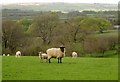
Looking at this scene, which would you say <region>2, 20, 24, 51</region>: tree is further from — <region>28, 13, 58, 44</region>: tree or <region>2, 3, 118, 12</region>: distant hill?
<region>2, 3, 118, 12</region>: distant hill

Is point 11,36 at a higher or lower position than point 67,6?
higher

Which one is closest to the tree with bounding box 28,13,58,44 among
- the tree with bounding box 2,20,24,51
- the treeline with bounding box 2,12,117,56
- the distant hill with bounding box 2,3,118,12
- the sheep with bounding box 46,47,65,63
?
the treeline with bounding box 2,12,117,56

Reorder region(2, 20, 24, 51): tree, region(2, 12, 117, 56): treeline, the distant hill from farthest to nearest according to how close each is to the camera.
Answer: the distant hill → region(2, 20, 24, 51): tree → region(2, 12, 117, 56): treeline

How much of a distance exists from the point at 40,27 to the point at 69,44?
16.1 m

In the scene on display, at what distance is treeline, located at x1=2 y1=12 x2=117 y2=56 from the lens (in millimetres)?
61188

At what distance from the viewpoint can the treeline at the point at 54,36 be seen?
61188mm

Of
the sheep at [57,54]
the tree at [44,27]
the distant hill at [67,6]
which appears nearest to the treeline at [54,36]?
the tree at [44,27]

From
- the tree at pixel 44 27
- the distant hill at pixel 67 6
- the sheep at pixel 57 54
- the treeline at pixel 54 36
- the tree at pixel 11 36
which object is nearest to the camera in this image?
the sheep at pixel 57 54

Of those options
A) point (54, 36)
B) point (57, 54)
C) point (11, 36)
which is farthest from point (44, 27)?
point (57, 54)

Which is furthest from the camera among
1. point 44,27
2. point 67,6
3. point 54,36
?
point 67,6

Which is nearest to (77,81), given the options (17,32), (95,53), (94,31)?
(95,53)

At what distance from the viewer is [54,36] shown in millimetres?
72875

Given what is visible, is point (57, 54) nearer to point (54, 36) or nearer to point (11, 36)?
point (11, 36)

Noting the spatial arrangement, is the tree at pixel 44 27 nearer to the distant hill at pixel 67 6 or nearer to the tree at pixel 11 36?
the tree at pixel 11 36
